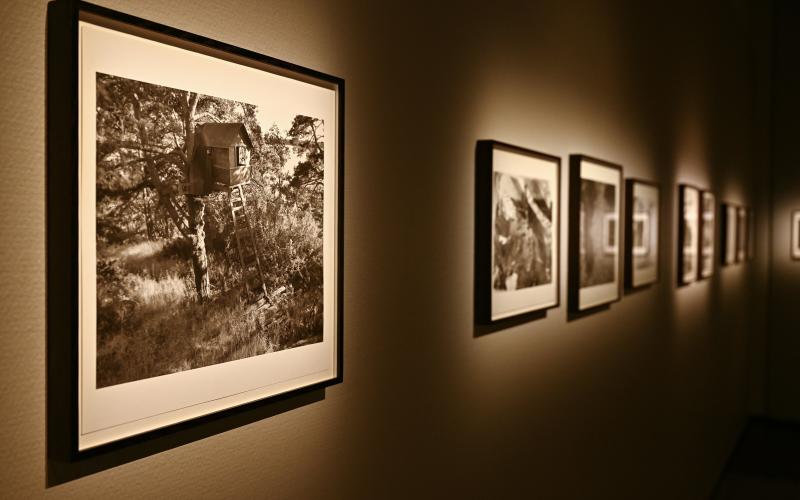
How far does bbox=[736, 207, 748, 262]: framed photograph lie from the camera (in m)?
6.30

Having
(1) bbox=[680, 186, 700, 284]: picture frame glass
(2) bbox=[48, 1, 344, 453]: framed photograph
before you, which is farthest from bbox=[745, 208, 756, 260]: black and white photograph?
(2) bbox=[48, 1, 344, 453]: framed photograph

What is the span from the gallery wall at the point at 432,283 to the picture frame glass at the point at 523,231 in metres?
0.09

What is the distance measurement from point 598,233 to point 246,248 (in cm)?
217

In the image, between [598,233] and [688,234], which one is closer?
[598,233]

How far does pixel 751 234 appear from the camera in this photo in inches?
284

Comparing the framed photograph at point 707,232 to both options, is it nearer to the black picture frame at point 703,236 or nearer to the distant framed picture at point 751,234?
the black picture frame at point 703,236

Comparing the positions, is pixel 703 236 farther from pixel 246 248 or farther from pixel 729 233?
pixel 246 248

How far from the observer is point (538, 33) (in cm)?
260

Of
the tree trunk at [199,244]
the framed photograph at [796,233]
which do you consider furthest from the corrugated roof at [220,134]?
the framed photograph at [796,233]

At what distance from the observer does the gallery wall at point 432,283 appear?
3.30ft

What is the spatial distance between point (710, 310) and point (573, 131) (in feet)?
10.6

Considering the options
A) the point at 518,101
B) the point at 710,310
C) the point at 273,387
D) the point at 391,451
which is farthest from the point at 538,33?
the point at 710,310

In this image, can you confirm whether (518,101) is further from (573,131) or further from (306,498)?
(306,498)

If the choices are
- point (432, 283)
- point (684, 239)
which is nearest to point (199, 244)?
point (432, 283)
